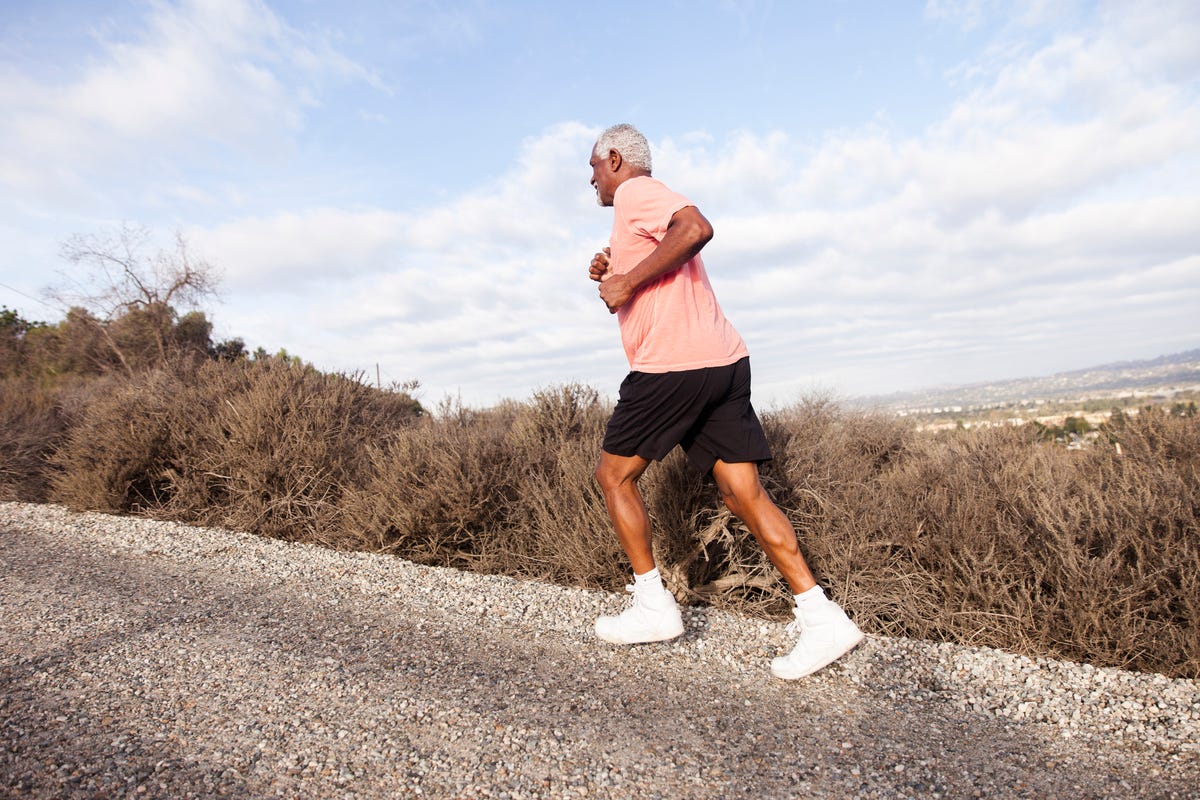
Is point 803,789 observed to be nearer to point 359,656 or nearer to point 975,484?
point 359,656

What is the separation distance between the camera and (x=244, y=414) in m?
6.85

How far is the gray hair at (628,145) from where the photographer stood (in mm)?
3283

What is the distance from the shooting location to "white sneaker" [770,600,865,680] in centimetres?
291

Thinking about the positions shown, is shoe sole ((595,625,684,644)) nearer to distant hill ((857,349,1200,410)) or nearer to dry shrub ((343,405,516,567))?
dry shrub ((343,405,516,567))

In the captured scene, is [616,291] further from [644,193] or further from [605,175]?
[605,175]

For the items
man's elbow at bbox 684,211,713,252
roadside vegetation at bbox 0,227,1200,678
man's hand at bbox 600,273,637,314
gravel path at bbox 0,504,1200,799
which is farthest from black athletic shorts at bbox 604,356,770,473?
roadside vegetation at bbox 0,227,1200,678

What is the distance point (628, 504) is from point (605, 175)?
1558 mm

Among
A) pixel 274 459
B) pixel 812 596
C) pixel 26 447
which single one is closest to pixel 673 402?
pixel 812 596

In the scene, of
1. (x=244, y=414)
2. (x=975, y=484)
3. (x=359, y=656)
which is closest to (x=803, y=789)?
(x=359, y=656)

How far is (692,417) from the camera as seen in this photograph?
9.95 ft

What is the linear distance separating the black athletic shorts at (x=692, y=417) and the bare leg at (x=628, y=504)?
0.08m

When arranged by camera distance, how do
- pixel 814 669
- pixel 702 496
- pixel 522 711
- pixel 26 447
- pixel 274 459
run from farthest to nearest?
pixel 26 447 < pixel 274 459 < pixel 702 496 < pixel 814 669 < pixel 522 711

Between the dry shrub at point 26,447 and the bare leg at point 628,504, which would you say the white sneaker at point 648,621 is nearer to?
the bare leg at point 628,504

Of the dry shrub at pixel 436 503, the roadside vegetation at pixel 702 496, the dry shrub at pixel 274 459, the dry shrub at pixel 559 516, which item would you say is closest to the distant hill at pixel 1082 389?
the roadside vegetation at pixel 702 496
